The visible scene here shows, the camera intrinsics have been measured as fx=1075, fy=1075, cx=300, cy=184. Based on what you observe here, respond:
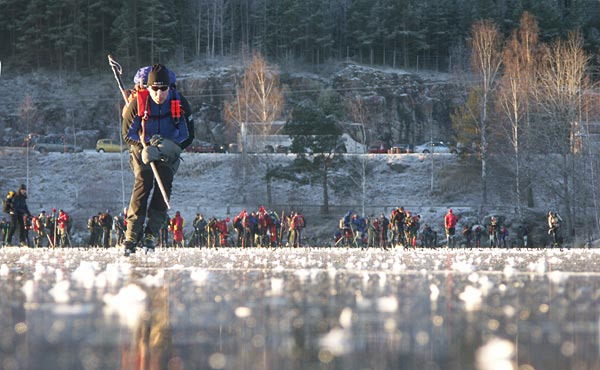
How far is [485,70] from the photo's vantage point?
7744 centimetres

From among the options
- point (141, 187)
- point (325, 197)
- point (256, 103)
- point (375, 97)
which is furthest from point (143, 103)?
point (375, 97)

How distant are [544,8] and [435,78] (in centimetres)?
1426

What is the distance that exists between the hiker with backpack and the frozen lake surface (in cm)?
391

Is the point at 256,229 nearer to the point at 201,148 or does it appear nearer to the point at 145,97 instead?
the point at 145,97

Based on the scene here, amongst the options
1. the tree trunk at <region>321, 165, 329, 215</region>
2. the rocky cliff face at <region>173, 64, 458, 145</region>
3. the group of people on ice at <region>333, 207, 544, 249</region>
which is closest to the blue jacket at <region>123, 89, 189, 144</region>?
the group of people on ice at <region>333, 207, 544, 249</region>

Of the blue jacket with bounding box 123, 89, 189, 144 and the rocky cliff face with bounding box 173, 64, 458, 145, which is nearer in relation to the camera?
the blue jacket with bounding box 123, 89, 189, 144

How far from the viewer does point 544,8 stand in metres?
118

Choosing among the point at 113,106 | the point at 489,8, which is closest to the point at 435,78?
the point at 489,8

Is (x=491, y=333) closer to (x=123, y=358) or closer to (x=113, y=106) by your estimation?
(x=123, y=358)

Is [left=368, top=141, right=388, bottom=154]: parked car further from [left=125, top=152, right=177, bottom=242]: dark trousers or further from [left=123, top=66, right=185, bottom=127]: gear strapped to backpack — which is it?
[left=125, top=152, right=177, bottom=242]: dark trousers

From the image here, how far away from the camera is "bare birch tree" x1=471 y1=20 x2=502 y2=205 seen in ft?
252

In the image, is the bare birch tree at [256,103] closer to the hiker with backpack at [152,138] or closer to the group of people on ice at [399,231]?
the group of people on ice at [399,231]

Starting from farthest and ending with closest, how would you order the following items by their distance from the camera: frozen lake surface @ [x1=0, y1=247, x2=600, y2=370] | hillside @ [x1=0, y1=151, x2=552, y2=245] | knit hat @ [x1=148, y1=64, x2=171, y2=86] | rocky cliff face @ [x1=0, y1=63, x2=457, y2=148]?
rocky cliff face @ [x1=0, y1=63, x2=457, y2=148] < hillside @ [x1=0, y1=151, x2=552, y2=245] < knit hat @ [x1=148, y1=64, x2=171, y2=86] < frozen lake surface @ [x1=0, y1=247, x2=600, y2=370]

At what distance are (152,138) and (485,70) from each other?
222 feet
